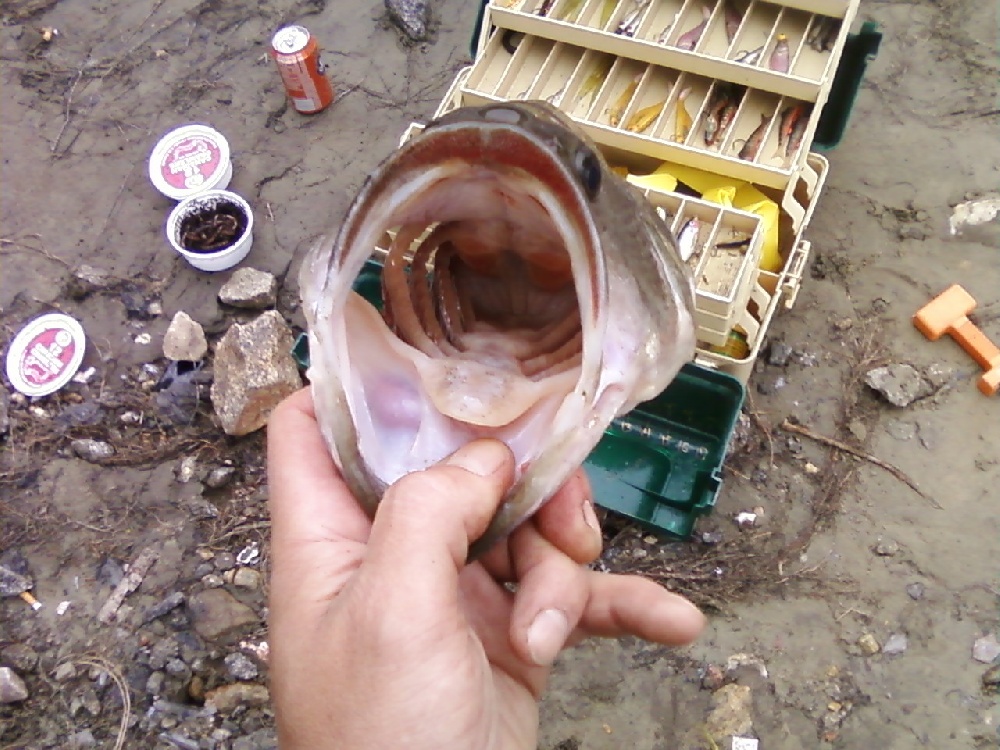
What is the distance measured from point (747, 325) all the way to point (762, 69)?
923 mm

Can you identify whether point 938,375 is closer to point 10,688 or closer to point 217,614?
point 217,614

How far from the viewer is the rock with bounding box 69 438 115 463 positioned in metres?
3.63

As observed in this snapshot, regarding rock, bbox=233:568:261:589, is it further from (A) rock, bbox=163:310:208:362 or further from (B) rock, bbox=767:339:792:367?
(B) rock, bbox=767:339:792:367

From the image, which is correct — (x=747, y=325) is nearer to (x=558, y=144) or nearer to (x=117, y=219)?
(x=558, y=144)

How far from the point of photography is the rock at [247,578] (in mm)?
3260

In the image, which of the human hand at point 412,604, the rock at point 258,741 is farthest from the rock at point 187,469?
the human hand at point 412,604

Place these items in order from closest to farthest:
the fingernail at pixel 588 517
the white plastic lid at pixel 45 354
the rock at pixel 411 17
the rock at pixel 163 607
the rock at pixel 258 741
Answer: the fingernail at pixel 588 517 < the rock at pixel 258 741 < the rock at pixel 163 607 < the white plastic lid at pixel 45 354 < the rock at pixel 411 17

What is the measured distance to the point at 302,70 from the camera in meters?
4.34

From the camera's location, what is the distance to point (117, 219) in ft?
14.6

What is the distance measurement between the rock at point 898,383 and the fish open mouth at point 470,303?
212 cm

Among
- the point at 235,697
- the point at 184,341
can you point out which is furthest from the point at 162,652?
the point at 184,341

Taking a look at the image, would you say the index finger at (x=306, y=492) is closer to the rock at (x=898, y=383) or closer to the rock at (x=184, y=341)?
the rock at (x=184, y=341)

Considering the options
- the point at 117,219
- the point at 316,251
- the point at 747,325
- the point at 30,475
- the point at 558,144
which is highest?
the point at 558,144

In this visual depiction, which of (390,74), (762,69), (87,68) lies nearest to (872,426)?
(762,69)
